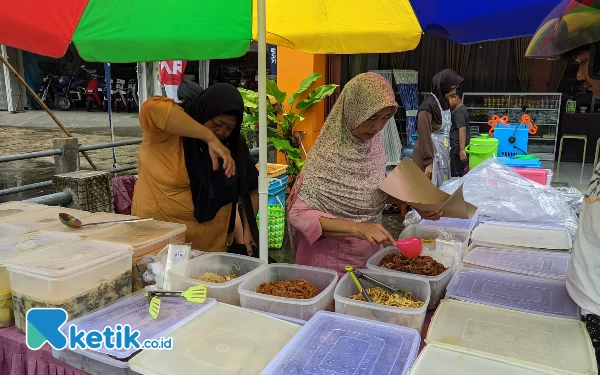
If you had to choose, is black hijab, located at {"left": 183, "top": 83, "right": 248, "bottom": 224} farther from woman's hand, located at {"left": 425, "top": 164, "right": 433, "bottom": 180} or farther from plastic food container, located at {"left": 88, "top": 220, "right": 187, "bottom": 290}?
woman's hand, located at {"left": 425, "top": 164, "right": 433, "bottom": 180}

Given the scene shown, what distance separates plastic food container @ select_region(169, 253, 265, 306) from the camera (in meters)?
1.48

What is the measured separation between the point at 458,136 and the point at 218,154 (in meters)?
4.00

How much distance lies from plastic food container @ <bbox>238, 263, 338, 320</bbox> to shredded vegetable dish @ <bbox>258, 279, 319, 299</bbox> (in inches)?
1.4

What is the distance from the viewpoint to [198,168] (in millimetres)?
1983

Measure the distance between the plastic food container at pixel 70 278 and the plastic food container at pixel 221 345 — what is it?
1.13 ft

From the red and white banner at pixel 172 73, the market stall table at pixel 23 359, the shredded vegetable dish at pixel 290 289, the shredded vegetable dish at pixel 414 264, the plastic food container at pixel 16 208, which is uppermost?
the red and white banner at pixel 172 73

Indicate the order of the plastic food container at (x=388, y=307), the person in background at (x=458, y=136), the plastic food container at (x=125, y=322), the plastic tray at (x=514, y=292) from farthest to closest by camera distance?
the person in background at (x=458, y=136), the plastic tray at (x=514, y=292), the plastic food container at (x=388, y=307), the plastic food container at (x=125, y=322)

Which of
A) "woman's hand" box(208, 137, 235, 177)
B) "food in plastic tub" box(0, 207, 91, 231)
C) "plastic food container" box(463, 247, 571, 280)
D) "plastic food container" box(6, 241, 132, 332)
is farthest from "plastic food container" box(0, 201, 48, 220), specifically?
"plastic food container" box(463, 247, 571, 280)

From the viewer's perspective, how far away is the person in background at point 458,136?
16.6 feet

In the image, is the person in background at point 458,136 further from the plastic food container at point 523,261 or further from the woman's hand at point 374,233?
the woman's hand at point 374,233

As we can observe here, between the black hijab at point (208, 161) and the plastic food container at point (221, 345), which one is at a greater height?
the black hijab at point (208, 161)

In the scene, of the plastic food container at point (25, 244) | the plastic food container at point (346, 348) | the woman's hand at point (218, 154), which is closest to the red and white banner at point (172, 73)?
the woman's hand at point (218, 154)

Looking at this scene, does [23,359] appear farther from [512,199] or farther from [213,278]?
[512,199]

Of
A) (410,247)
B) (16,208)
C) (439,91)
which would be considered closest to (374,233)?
(410,247)
